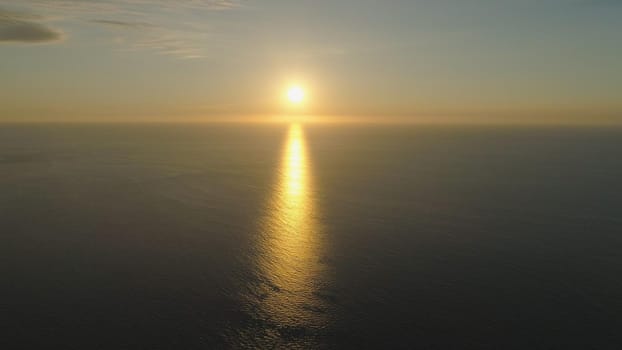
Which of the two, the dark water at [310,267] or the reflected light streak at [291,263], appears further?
the reflected light streak at [291,263]

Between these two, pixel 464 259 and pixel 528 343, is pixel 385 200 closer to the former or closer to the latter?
pixel 464 259

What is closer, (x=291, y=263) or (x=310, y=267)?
(x=310, y=267)

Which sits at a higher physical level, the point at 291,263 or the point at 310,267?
the point at 291,263

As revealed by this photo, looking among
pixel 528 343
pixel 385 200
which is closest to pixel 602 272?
pixel 528 343

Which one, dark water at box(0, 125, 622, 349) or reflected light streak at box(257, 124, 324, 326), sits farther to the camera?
reflected light streak at box(257, 124, 324, 326)
